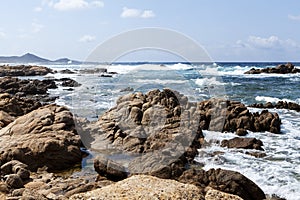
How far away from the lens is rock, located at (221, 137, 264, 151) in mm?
13294

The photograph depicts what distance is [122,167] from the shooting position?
10.0 metres

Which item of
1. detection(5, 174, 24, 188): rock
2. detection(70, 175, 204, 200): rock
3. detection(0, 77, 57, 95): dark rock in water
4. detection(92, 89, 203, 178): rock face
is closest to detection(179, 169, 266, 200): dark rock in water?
detection(92, 89, 203, 178): rock face

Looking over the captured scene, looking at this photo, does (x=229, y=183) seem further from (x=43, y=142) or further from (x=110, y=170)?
(x=43, y=142)

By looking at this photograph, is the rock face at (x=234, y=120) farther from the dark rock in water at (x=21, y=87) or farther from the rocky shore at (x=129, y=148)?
the dark rock in water at (x=21, y=87)

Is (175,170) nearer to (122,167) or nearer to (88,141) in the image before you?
(122,167)

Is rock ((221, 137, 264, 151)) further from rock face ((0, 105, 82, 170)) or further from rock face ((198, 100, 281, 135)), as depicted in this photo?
rock face ((0, 105, 82, 170))

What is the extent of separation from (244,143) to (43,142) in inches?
282

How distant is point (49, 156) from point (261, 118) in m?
10.3

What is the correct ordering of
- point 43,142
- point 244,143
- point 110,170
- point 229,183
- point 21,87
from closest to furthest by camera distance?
1. point 229,183
2. point 110,170
3. point 43,142
4. point 244,143
5. point 21,87

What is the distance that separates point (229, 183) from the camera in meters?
8.25

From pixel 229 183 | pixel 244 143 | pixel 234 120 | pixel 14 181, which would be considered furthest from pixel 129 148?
pixel 234 120

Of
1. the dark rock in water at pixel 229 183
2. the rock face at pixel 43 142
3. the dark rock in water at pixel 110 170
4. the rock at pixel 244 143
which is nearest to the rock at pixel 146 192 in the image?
the dark rock in water at pixel 229 183

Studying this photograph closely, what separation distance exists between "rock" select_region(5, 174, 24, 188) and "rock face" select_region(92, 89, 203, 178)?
222 centimetres

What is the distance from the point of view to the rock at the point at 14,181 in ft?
28.2
